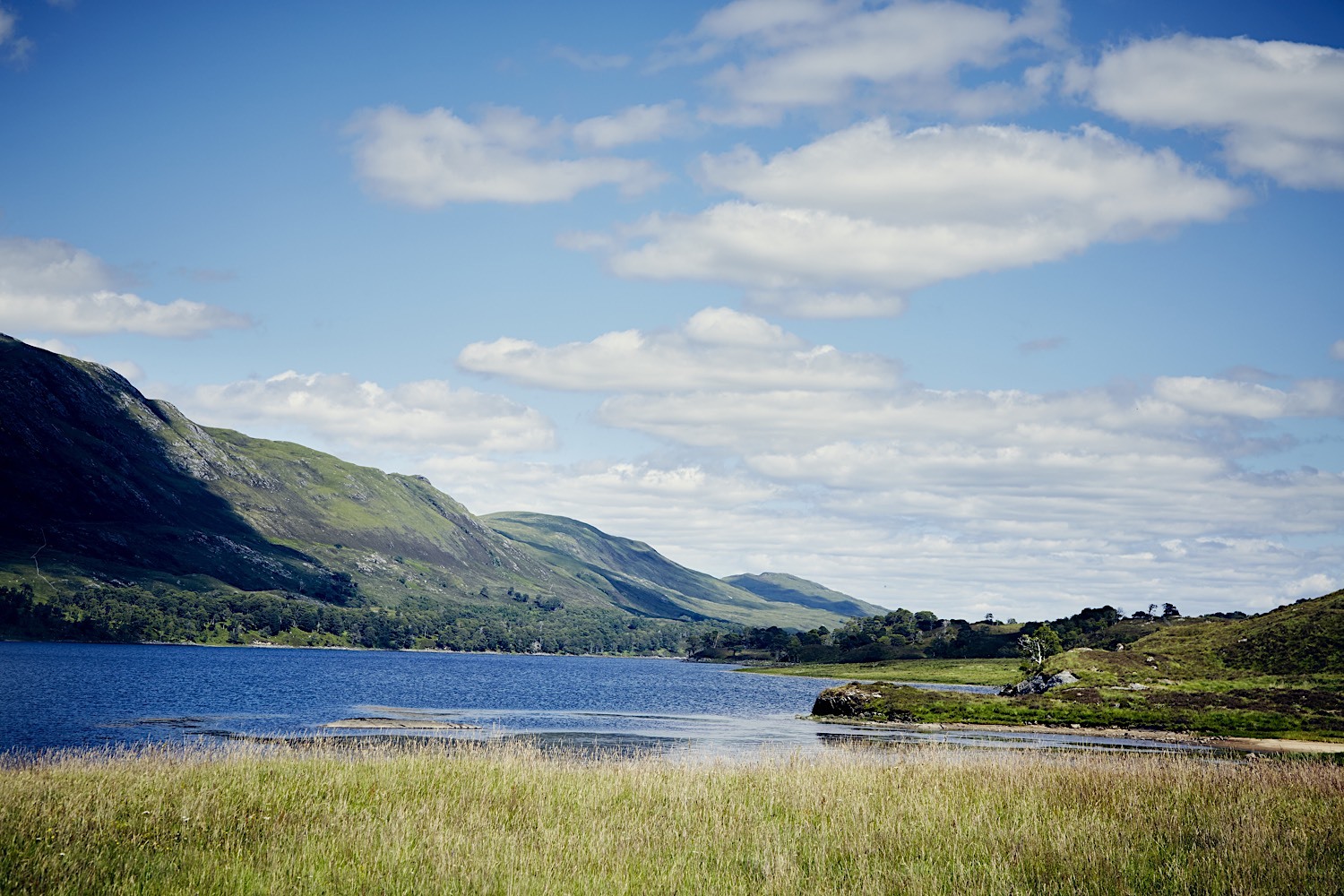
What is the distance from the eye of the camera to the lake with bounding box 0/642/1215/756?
67.1m

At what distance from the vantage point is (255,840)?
2023 centimetres

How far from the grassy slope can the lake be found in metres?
13.7

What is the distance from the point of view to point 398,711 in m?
97.8

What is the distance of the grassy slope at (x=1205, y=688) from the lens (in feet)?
293

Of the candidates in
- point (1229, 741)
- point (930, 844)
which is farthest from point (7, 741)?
point (1229, 741)

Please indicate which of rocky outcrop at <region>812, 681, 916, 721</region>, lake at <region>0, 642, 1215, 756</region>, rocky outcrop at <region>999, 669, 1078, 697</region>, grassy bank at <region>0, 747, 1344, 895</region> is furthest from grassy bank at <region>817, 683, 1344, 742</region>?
grassy bank at <region>0, 747, 1344, 895</region>

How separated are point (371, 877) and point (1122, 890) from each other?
44.0 ft

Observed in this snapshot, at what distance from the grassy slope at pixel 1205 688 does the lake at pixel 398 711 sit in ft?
45.1

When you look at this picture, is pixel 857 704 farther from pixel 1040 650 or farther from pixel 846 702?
pixel 1040 650

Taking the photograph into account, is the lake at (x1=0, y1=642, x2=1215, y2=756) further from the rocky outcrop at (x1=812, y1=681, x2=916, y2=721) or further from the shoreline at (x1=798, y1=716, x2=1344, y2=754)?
the rocky outcrop at (x1=812, y1=681, x2=916, y2=721)

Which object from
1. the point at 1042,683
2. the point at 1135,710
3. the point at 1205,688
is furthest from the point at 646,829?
the point at 1205,688

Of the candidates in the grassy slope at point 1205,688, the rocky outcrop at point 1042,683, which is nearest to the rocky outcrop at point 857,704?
the grassy slope at point 1205,688

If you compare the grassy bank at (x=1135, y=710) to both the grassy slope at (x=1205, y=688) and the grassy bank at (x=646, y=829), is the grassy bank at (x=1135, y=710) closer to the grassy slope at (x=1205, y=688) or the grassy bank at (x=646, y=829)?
the grassy slope at (x=1205, y=688)

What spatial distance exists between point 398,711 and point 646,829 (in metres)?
82.4
